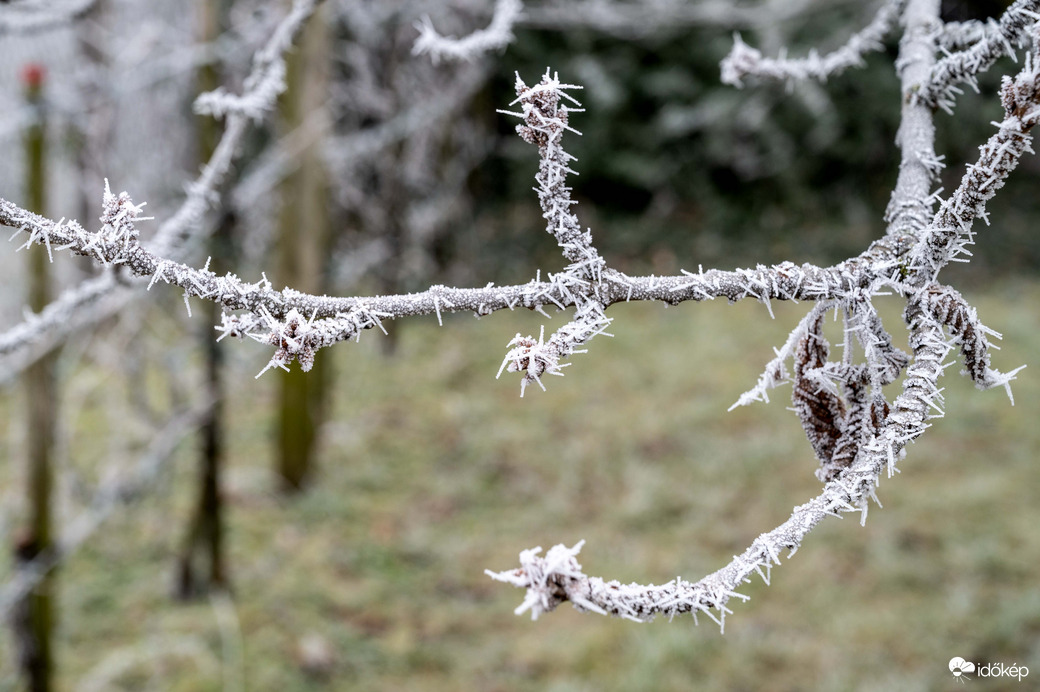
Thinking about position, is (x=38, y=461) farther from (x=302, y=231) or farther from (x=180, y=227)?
(x=302, y=231)

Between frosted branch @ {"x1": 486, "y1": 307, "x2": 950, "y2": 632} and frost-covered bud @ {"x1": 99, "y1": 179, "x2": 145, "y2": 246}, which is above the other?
frost-covered bud @ {"x1": 99, "y1": 179, "x2": 145, "y2": 246}

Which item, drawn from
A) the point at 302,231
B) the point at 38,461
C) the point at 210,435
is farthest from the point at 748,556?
the point at 302,231

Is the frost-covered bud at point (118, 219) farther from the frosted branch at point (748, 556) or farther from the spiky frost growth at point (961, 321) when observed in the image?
the spiky frost growth at point (961, 321)

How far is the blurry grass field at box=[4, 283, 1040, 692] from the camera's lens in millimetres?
2807

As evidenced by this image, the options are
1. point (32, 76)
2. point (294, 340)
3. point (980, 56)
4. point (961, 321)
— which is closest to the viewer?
point (294, 340)

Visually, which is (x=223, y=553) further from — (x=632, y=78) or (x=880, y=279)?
(x=632, y=78)

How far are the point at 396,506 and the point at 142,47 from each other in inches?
94.6

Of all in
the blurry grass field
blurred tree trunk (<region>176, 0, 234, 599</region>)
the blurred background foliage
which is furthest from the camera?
the blurred background foliage

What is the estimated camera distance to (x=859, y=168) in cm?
741

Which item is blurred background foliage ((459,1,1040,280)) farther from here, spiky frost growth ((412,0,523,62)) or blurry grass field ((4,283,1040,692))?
spiky frost growth ((412,0,523,62))

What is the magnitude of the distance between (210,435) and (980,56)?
2631 millimetres

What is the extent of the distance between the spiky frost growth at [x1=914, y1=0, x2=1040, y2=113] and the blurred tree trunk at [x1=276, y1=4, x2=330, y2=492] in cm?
301

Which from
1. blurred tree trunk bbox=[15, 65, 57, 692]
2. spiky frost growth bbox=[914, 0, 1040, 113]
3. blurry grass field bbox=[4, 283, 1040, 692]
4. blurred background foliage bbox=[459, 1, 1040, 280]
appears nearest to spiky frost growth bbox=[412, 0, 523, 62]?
Answer: spiky frost growth bbox=[914, 0, 1040, 113]

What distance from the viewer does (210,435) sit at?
2822 mm
